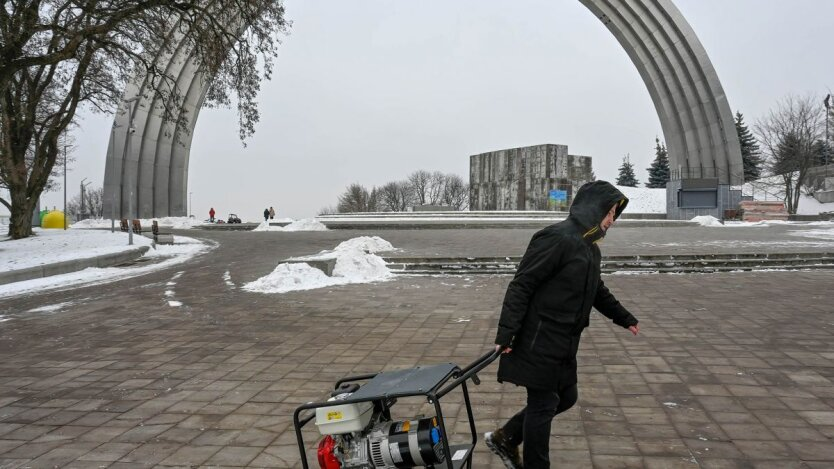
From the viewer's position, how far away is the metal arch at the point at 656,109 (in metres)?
45.6

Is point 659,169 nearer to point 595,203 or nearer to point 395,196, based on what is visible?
point 395,196

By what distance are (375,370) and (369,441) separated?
2790 mm

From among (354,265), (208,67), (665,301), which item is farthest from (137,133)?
(665,301)

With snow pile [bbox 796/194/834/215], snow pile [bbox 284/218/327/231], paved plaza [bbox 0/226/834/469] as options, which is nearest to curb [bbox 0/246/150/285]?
paved plaza [bbox 0/226/834/469]

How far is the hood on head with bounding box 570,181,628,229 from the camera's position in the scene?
2801 mm

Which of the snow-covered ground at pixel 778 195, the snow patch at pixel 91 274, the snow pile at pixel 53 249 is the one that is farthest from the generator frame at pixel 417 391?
the snow-covered ground at pixel 778 195

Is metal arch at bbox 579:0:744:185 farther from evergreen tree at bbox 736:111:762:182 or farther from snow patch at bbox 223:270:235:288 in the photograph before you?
snow patch at bbox 223:270:235:288

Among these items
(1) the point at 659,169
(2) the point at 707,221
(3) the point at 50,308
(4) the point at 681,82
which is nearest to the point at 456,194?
(1) the point at 659,169

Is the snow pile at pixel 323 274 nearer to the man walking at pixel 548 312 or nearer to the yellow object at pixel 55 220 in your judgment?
the man walking at pixel 548 312

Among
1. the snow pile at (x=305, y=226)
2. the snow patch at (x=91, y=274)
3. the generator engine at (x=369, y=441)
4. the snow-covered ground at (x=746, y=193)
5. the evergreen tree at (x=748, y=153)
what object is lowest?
the snow patch at (x=91, y=274)

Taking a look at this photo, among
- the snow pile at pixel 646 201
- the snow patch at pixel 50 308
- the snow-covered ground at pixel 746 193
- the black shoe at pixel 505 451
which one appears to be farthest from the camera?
the snow pile at pixel 646 201

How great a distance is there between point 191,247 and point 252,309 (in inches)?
547

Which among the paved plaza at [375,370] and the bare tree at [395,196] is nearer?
the paved plaza at [375,370]

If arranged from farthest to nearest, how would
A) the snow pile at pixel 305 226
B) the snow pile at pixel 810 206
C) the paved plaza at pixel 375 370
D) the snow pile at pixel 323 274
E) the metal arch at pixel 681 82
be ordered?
1. the snow pile at pixel 810 206
2. the metal arch at pixel 681 82
3. the snow pile at pixel 305 226
4. the snow pile at pixel 323 274
5. the paved plaza at pixel 375 370
